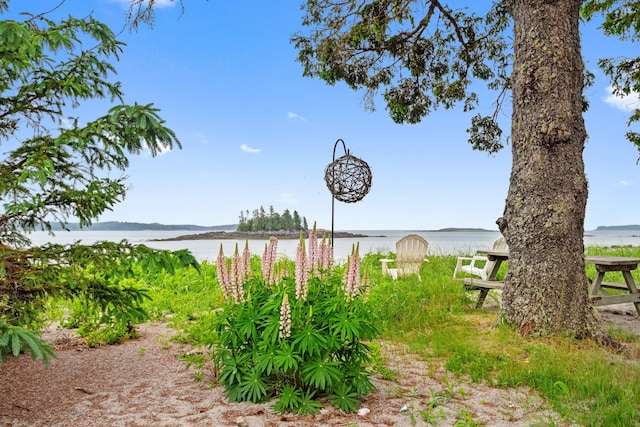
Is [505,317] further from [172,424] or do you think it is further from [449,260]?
[449,260]

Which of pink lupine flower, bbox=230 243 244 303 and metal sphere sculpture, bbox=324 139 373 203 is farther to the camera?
metal sphere sculpture, bbox=324 139 373 203

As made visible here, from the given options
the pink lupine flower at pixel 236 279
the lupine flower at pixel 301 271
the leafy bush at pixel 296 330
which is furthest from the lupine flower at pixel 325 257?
the pink lupine flower at pixel 236 279

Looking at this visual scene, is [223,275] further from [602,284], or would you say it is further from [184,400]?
[602,284]

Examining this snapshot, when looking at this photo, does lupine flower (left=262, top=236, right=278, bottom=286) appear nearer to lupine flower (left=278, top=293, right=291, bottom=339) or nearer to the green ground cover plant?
the green ground cover plant

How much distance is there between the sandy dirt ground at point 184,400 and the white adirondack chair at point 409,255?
514cm

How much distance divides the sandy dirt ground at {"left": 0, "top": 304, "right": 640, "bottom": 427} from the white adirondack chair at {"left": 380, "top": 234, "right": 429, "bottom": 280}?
16.9 ft

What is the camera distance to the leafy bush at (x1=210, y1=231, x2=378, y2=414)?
11.1ft

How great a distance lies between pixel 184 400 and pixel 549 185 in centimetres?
441

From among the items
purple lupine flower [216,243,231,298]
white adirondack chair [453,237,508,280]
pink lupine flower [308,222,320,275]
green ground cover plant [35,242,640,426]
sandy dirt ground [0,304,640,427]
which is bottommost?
sandy dirt ground [0,304,640,427]

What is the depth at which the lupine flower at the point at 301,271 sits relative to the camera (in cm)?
328

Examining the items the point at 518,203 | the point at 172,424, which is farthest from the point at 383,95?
the point at 172,424

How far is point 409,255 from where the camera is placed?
413 inches

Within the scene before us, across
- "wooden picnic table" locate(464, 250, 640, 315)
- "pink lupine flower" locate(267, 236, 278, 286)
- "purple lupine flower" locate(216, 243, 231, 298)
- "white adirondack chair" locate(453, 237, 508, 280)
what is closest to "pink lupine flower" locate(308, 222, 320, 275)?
"pink lupine flower" locate(267, 236, 278, 286)

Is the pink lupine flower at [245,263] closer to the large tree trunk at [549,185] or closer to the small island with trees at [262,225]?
the large tree trunk at [549,185]
